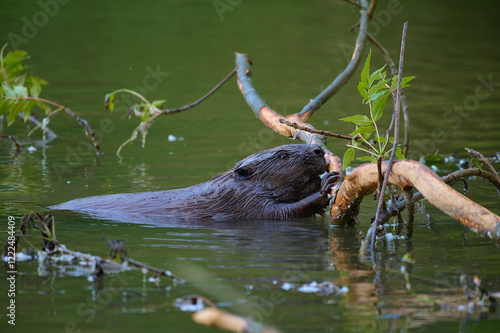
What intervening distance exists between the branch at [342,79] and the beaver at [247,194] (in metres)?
0.47

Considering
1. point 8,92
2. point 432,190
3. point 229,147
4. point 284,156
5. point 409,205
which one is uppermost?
point 8,92

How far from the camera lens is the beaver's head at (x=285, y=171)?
6043 mm

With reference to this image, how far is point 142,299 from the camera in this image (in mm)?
3715

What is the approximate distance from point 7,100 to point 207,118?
3853 mm

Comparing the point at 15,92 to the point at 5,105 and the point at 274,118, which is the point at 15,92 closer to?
the point at 5,105

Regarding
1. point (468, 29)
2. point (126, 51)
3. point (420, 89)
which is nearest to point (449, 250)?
point (420, 89)

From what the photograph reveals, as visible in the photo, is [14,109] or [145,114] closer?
[145,114]

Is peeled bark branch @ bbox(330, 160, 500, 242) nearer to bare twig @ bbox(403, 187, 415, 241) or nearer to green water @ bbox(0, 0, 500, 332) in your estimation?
bare twig @ bbox(403, 187, 415, 241)

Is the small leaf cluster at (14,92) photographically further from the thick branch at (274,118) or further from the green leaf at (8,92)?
the thick branch at (274,118)

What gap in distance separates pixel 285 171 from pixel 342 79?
49.0 inches

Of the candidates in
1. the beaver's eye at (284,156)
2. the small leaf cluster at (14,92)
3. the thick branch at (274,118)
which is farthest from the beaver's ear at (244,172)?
the small leaf cluster at (14,92)

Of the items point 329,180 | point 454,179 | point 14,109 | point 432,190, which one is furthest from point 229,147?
point 432,190

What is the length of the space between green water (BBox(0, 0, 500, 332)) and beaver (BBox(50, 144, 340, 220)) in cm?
24

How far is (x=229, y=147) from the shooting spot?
880cm
